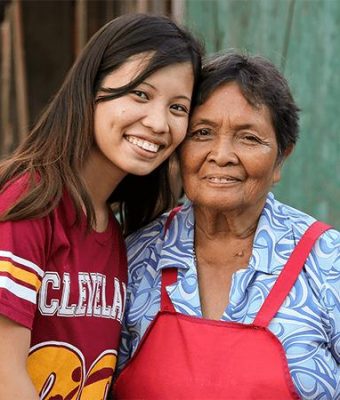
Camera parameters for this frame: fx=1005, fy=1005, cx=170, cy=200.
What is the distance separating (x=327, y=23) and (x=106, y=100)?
69.0 inches

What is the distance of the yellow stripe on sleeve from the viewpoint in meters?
2.30

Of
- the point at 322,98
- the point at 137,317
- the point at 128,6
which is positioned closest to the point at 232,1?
the point at 322,98

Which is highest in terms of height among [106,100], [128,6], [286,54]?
[106,100]

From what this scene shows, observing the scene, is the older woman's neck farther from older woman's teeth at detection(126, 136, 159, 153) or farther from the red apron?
older woman's teeth at detection(126, 136, 159, 153)

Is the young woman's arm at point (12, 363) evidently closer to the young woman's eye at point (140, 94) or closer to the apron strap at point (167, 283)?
the apron strap at point (167, 283)

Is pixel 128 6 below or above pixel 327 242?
below

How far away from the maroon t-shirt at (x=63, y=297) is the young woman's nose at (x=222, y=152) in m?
0.35

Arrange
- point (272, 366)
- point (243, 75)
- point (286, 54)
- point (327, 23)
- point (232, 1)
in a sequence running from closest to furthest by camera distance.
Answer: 1. point (272, 366)
2. point (243, 75)
3. point (327, 23)
4. point (286, 54)
5. point (232, 1)

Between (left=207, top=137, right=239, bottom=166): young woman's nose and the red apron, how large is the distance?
0.93 feet

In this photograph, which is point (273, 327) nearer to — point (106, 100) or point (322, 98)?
point (106, 100)

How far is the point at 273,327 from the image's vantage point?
2.55m

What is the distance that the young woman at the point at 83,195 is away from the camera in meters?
2.35

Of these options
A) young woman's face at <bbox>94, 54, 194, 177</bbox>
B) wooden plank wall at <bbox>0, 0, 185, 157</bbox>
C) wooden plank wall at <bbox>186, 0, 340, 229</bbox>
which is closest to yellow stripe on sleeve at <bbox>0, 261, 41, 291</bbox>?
young woman's face at <bbox>94, 54, 194, 177</bbox>

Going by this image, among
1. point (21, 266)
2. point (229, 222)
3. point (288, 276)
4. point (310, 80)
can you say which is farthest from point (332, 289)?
point (310, 80)
